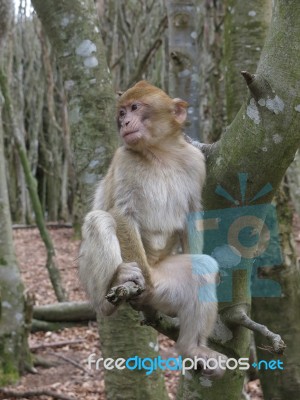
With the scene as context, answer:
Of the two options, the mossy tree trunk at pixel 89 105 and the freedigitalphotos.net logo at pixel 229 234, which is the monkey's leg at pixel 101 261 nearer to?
the freedigitalphotos.net logo at pixel 229 234

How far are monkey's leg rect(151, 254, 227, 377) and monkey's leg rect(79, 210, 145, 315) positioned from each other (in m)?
0.31

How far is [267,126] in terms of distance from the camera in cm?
277

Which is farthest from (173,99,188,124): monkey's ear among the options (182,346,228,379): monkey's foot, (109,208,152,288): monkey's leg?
(182,346,228,379): monkey's foot

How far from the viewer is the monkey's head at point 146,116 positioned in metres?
3.60

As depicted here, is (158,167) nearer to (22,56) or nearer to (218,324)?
(218,324)

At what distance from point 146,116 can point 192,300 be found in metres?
1.13

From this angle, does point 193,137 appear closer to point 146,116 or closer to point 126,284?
point 146,116

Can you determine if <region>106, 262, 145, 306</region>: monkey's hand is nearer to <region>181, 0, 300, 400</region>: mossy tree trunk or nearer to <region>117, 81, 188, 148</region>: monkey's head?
<region>181, 0, 300, 400</region>: mossy tree trunk

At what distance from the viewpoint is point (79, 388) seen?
7.18 m

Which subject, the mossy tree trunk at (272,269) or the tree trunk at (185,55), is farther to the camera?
the tree trunk at (185,55)

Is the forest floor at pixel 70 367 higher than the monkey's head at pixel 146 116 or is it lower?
lower

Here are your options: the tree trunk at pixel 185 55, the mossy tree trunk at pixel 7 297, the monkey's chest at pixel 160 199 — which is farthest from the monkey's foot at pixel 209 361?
the mossy tree trunk at pixel 7 297

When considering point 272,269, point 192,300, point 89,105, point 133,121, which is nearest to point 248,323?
point 192,300

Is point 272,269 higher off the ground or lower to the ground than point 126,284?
lower
